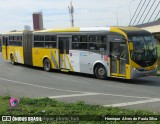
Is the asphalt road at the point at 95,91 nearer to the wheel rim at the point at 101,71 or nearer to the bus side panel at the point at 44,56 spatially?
the wheel rim at the point at 101,71

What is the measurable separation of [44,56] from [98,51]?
585cm

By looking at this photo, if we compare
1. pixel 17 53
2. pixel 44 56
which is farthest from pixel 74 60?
pixel 17 53

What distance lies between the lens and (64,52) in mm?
22250

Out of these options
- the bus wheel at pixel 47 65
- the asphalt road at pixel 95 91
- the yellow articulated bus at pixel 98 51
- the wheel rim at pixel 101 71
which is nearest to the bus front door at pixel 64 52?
the yellow articulated bus at pixel 98 51

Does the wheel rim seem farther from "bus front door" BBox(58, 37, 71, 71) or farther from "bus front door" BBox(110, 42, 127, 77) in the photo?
"bus front door" BBox(58, 37, 71, 71)

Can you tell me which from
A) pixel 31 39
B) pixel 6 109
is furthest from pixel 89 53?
pixel 6 109

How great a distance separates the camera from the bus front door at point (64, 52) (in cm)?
2198

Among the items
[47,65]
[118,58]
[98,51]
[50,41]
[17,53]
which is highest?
[50,41]

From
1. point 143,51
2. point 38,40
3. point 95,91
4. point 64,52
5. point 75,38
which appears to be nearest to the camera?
point 95,91

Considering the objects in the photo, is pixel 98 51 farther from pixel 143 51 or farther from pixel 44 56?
pixel 44 56

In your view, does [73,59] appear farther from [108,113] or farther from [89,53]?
[108,113]

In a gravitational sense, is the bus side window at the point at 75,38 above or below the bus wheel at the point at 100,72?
above

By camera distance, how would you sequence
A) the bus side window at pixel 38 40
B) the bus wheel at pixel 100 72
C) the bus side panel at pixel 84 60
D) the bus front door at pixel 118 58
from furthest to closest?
the bus side window at pixel 38 40 < the bus side panel at pixel 84 60 < the bus wheel at pixel 100 72 < the bus front door at pixel 118 58

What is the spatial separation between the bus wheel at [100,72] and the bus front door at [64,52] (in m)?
2.68
